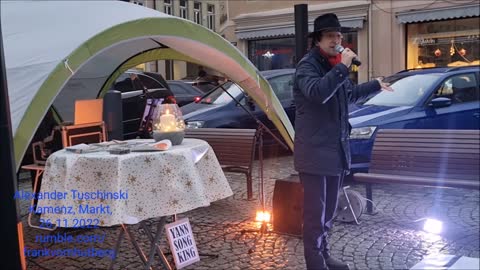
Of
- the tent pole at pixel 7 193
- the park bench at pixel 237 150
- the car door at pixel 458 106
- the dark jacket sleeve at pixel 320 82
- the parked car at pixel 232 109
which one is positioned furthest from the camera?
the parked car at pixel 232 109

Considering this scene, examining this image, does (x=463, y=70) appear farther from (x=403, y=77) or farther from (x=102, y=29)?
(x=102, y=29)

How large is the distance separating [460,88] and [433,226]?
3252mm

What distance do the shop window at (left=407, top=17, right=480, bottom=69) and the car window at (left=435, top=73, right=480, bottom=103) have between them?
28.6 feet

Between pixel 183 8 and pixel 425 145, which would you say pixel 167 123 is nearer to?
pixel 425 145

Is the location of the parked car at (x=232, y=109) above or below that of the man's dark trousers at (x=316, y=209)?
above

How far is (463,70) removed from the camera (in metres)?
8.01

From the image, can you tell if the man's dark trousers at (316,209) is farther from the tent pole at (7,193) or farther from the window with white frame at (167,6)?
the window with white frame at (167,6)

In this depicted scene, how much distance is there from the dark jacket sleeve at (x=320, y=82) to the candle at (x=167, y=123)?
1.18m

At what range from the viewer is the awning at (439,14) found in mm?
15203

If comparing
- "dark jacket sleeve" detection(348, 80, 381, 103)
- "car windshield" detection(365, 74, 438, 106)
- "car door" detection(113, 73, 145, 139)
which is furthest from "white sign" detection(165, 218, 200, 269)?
"car door" detection(113, 73, 145, 139)

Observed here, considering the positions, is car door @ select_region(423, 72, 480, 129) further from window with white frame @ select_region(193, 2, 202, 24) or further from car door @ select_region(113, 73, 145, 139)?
window with white frame @ select_region(193, 2, 202, 24)

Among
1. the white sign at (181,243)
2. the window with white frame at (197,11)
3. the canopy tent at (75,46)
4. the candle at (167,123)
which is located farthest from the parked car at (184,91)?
the window with white frame at (197,11)

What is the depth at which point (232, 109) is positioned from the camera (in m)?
9.07

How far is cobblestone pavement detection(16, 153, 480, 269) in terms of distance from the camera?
4539mm
